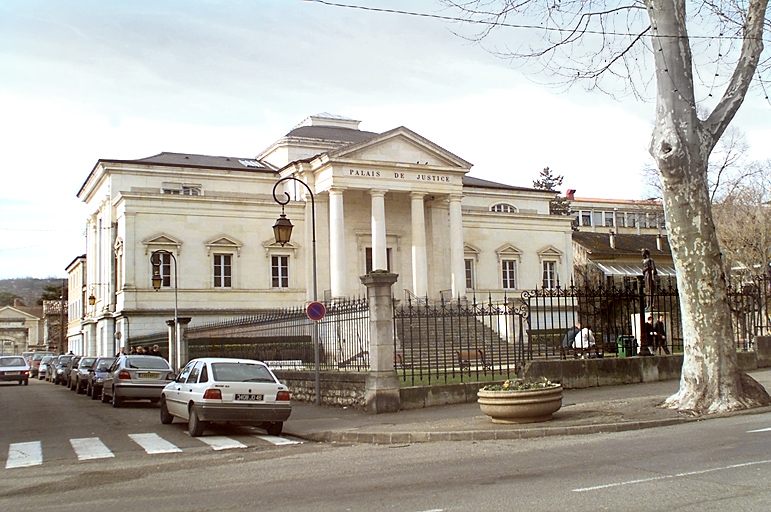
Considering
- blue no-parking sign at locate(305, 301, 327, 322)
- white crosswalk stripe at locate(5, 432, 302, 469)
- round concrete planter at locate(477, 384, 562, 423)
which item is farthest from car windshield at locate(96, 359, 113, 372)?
round concrete planter at locate(477, 384, 562, 423)

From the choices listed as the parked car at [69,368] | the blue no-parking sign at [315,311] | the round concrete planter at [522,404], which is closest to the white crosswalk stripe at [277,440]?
the round concrete planter at [522,404]

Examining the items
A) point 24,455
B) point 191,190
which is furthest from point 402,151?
point 24,455

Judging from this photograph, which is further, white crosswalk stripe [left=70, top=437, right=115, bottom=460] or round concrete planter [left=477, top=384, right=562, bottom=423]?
round concrete planter [left=477, top=384, right=562, bottom=423]

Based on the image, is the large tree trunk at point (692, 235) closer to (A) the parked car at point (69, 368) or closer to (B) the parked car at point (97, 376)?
(B) the parked car at point (97, 376)

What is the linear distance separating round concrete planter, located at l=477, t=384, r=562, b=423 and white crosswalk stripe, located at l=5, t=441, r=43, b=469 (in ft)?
24.7

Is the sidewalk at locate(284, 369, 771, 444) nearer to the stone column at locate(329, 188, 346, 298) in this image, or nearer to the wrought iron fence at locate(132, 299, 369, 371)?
the wrought iron fence at locate(132, 299, 369, 371)

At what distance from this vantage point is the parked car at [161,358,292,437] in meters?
15.2

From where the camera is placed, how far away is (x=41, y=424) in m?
19.0

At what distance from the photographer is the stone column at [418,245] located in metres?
49.6

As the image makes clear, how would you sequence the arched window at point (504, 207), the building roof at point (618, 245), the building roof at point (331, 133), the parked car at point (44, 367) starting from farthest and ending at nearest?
the building roof at point (618, 245), the arched window at point (504, 207), the building roof at point (331, 133), the parked car at point (44, 367)

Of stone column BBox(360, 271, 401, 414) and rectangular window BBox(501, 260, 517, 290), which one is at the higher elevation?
rectangular window BBox(501, 260, 517, 290)

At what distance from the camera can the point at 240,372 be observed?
52.2 feet

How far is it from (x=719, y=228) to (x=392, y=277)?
3392cm

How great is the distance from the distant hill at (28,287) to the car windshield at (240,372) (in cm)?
10325
